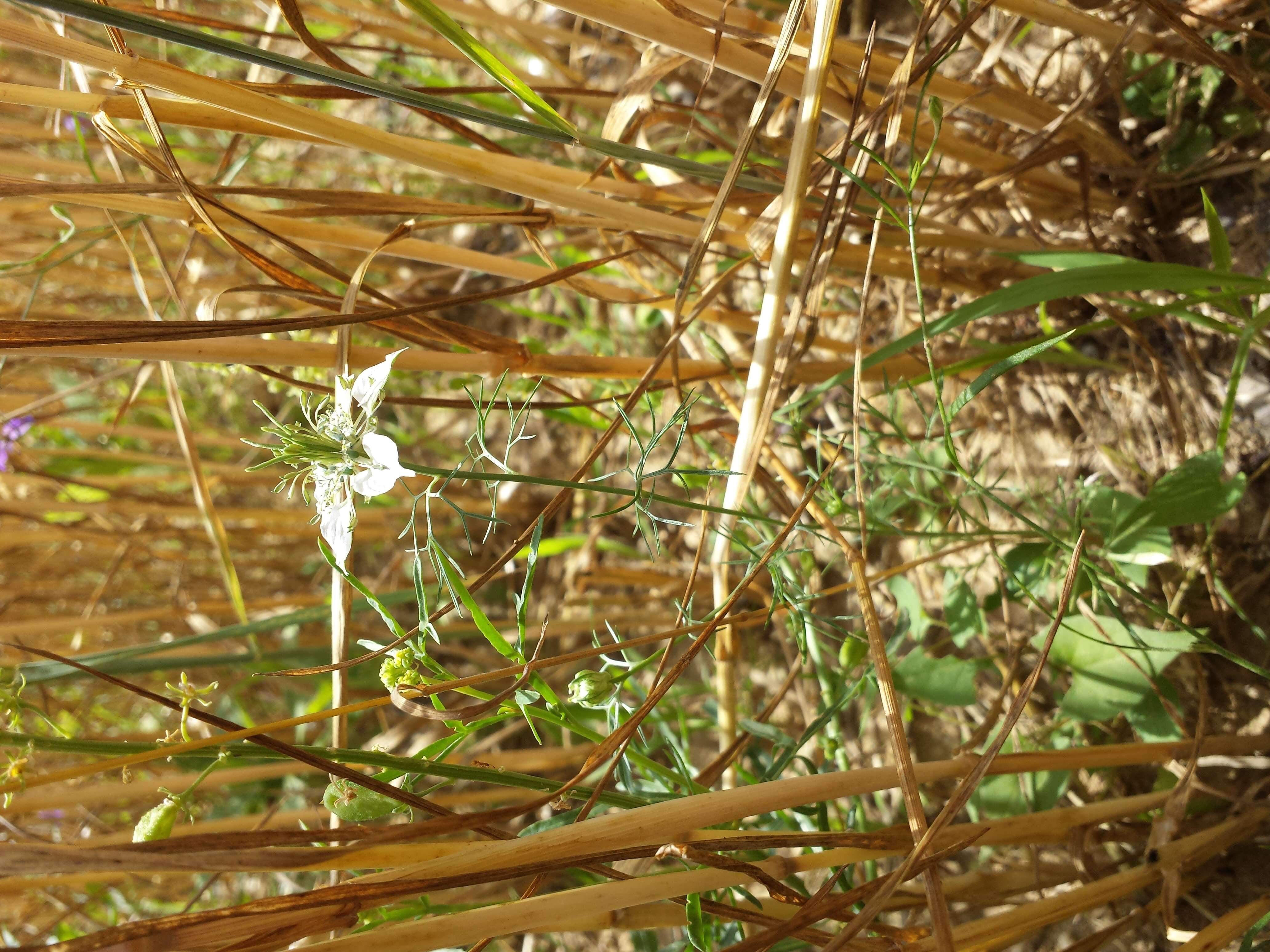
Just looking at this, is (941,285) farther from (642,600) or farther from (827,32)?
(642,600)

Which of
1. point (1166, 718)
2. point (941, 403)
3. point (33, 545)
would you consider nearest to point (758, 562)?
point (941, 403)

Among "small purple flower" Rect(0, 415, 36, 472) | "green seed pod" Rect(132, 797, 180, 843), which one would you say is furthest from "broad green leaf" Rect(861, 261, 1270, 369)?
"small purple flower" Rect(0, 415, 36, 472)

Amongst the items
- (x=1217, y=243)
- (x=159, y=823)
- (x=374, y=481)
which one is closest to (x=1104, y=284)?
(x=1217, y=243)

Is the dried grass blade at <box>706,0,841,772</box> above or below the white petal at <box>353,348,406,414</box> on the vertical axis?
above

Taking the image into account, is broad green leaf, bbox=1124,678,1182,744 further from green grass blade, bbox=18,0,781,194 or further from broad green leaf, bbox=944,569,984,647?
green grass blade, bbox=18,0,781,194

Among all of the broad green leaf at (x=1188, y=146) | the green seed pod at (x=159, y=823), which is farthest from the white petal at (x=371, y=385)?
the broad green leaf at (x=1188, y=146)

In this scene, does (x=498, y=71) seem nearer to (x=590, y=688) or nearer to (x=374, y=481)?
(x=374, y=481)

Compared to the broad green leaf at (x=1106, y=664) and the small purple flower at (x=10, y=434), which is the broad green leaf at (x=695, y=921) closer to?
the broad green leaf at (x=1106, y=664)
